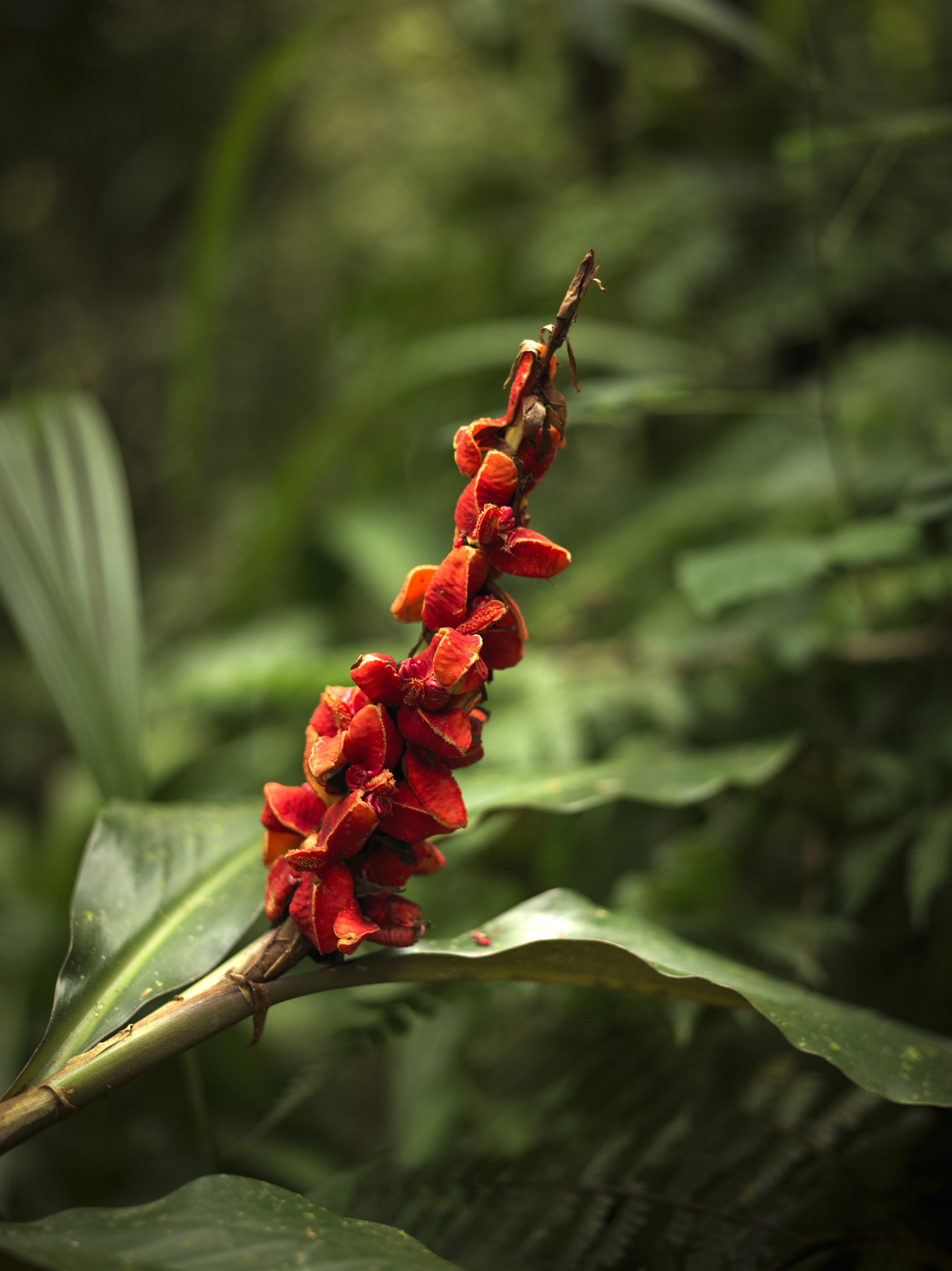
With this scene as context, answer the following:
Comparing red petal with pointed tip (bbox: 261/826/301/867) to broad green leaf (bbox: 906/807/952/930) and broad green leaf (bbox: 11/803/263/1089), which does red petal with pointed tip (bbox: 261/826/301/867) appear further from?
broad green leaf (bbox: 906/807/952/930)

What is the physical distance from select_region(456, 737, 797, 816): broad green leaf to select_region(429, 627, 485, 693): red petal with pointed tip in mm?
220

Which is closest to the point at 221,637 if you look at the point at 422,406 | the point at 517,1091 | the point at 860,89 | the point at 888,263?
the point at 422,406

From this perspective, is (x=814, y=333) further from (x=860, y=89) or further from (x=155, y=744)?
(x=155, y=744)

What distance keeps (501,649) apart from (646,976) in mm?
211

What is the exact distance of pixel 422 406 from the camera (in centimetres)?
150

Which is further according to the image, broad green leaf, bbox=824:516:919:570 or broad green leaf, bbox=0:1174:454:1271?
broad green leaf, bbox=824:516:919:570

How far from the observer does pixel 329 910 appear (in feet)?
1.43

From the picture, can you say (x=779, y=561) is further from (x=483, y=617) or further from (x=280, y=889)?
(x=280, y=889)

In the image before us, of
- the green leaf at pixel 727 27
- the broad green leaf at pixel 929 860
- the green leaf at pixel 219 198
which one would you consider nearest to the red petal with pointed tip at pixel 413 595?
the broad green leaf at pixel 929 860

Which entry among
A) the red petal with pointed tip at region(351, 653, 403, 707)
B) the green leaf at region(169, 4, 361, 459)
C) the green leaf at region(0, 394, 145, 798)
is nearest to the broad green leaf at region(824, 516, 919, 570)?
the red petal with pointed tip at region(351, 653, 403, 707)

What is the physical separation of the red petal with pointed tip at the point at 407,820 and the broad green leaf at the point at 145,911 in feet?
0.44

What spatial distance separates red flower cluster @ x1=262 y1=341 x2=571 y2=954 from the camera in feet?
1.44

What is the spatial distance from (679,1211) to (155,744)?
1441mm

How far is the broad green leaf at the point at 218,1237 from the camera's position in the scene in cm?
36
